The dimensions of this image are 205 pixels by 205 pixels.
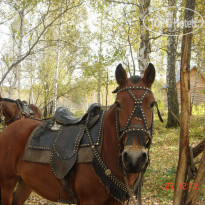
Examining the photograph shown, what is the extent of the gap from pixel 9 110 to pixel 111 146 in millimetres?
5988

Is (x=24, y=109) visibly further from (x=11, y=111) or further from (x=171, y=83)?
(x=171, y=83)

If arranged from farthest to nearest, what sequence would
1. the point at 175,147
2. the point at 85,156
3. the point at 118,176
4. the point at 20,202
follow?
the point at 175,147, the point at 20,202, the point at 85,156, the point at 118,176

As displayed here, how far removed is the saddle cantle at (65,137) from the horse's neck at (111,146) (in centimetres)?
10

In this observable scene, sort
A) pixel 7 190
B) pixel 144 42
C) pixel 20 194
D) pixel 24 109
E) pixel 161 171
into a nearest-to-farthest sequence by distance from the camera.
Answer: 1. pixel 7 190
2. pixel 20 194
3. pixel 161 171
4. pixel 144 42
5. pixel 24 109

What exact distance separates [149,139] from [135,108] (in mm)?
352

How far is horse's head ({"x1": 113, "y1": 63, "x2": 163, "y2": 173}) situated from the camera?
61.5 inches

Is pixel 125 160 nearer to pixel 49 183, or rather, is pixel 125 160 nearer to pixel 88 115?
pixel 88 115

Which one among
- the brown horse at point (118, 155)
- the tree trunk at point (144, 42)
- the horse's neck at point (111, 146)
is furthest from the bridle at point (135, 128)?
the tree trunk at point (144, 42)

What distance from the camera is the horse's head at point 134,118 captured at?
156 cm

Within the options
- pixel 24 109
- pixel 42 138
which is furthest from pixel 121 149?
pixel 24 109

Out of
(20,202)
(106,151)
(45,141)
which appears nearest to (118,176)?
(106,151)

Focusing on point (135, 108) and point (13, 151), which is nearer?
point (135, 108)

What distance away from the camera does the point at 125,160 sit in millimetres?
1584

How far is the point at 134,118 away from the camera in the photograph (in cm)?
170
